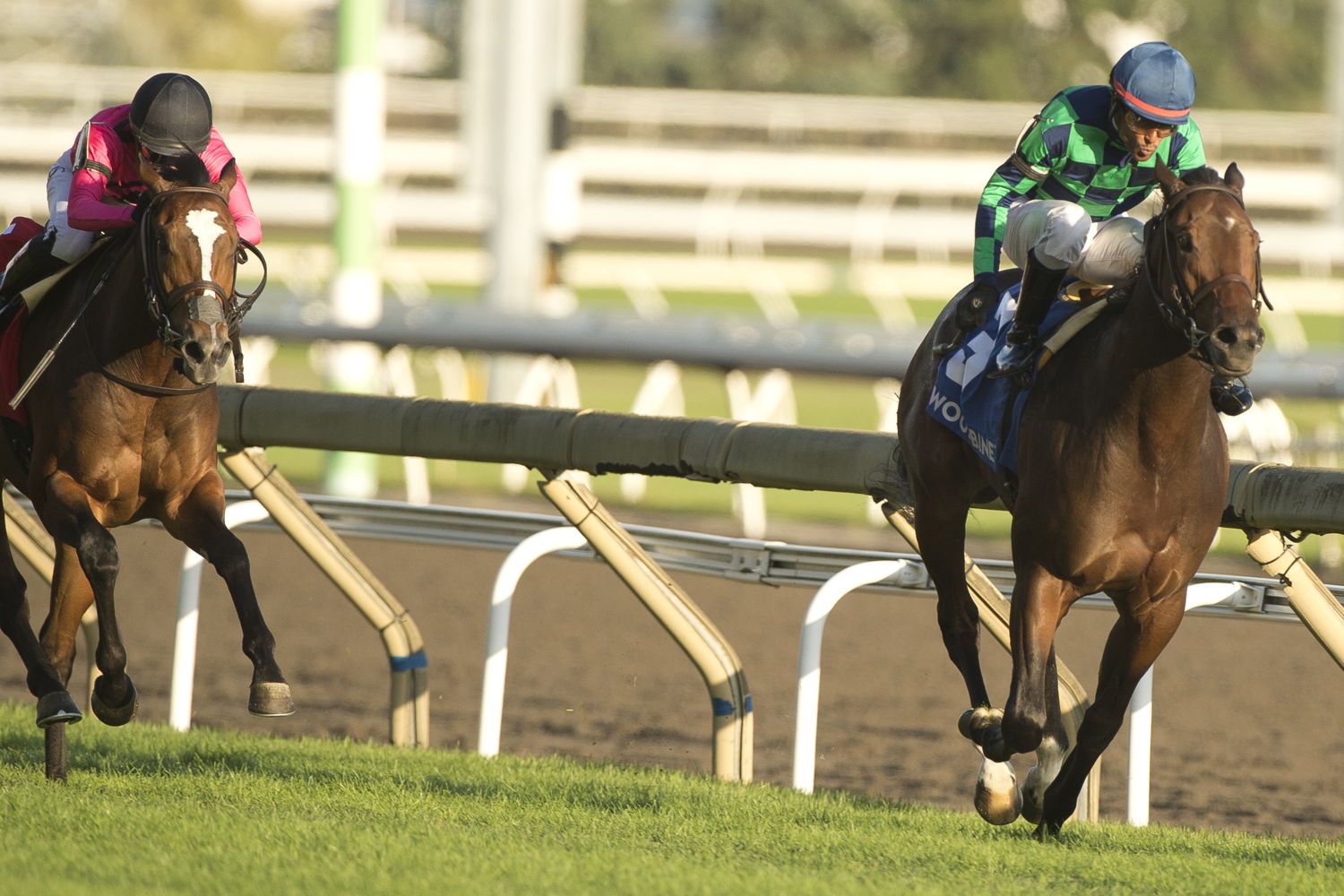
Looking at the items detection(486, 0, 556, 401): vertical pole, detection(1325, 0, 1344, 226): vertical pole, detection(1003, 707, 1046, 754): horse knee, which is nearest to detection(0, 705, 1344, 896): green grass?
detection(1003, 707, 1046, 754): horse knee

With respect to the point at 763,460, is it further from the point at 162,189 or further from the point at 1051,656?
the point at 162,189

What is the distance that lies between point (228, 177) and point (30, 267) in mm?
685

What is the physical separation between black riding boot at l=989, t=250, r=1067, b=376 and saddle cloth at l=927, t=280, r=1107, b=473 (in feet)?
0.09

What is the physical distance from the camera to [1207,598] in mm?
5168

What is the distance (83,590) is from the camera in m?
5.15

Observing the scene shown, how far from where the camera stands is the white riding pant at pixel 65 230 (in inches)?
205

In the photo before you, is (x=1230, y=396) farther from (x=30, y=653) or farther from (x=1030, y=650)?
(x=30, y=653)

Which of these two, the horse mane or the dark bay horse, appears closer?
the dark bay horse

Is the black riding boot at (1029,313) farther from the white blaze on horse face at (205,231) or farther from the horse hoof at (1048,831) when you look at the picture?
the white blaze on horse face at (205,231)

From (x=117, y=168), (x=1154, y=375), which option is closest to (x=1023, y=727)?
(x=1154, y=375)

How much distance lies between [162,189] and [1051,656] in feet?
8.07

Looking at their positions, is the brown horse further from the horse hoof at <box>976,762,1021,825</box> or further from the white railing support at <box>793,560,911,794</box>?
the horse hoof at <box>976,762,1021,825</box>

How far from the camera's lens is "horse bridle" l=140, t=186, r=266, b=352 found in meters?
4.70

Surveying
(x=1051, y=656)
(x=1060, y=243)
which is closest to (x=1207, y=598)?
(x=1051, y=656)
